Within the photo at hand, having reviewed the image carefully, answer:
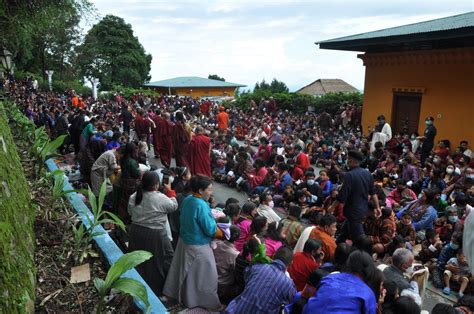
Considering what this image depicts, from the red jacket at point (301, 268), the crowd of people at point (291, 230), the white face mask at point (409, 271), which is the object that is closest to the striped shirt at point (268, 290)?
the crowd of people at point (291, 230)

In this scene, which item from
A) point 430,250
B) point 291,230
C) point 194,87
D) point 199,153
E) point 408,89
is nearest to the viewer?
point 291,230

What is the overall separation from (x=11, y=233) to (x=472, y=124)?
474 inches

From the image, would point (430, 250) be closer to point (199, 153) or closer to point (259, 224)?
point (259, 224)

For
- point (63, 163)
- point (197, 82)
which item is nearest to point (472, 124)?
point (63, 163)

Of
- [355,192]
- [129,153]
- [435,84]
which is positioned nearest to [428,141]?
[435,84]

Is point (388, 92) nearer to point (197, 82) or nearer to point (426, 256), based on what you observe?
point (426, 256)

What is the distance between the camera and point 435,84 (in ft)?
40.8

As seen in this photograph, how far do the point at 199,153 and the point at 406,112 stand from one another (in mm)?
8472

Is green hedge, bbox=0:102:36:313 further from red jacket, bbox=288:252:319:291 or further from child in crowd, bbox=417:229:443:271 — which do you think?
child in crowd, bbox=417:229:443:271

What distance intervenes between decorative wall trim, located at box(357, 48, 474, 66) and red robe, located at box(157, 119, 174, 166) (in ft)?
27.0

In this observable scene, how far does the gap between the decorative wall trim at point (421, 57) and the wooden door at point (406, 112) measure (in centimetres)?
112

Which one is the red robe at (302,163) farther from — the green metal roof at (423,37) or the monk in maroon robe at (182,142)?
the green metal roof at (423,37)

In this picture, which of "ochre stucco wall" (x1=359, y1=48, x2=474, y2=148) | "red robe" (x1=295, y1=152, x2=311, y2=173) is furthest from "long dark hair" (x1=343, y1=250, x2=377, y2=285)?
"ochre stucco wall" (x1=359, y1=48, x2=474, y2=148)

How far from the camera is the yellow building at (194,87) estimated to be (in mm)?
42906
